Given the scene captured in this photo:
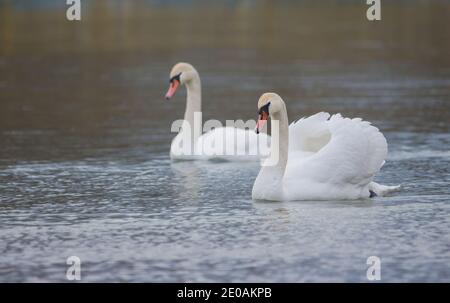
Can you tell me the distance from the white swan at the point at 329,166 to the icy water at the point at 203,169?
159 millimetres

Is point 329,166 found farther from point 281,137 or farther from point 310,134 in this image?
point 310,134

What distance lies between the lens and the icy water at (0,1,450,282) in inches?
393

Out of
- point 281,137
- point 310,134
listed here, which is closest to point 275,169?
point 281,137

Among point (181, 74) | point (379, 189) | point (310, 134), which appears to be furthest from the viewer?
point (181, 74)

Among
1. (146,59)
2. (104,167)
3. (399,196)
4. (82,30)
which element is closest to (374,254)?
(399,196)

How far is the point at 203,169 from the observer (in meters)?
15.4

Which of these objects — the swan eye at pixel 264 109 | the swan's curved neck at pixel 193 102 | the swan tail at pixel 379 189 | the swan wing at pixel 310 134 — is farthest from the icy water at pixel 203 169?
the swan eye at pixel 264 109

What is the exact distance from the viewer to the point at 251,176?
14555 millimetres

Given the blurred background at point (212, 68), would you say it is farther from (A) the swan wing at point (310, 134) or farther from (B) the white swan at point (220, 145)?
(A) the swan wing at point (310, 134)

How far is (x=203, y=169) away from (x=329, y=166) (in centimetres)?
331

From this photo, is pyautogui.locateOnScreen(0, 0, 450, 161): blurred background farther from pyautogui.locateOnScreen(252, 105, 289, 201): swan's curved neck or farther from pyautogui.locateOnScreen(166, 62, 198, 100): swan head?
pyautogui.locateOnScreen(252, 105, 289, 201): swan's curved neck

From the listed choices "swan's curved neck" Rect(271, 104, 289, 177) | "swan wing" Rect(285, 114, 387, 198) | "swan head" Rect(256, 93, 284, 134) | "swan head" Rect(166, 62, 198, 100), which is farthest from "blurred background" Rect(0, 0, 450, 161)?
"swan wing" Rect(285, 114, 387, 198)

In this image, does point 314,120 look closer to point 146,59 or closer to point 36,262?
point 36,262
